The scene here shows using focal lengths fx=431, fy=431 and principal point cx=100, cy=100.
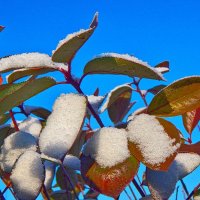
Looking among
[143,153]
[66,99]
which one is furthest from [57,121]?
[143,153]

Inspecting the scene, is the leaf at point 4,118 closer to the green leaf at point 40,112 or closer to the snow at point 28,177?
the green leaf at point 40,112

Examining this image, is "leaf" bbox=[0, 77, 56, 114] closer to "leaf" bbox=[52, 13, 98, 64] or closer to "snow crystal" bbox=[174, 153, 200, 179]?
"leaf" bbox=[52, 13, 98, 64]

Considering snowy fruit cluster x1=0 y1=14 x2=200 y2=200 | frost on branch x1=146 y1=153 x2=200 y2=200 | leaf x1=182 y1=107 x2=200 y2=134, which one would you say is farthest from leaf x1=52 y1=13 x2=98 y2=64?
leaf x1=182 y1=107 x2=200 y2=134

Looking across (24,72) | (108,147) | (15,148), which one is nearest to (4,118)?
(15,148)

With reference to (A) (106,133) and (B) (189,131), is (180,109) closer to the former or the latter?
(A) (106,133)

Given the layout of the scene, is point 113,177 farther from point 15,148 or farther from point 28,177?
point 15,148

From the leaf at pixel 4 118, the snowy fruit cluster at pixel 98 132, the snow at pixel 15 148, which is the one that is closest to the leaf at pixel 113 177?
the snowy fruit cluster at pixel 98 132
